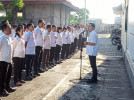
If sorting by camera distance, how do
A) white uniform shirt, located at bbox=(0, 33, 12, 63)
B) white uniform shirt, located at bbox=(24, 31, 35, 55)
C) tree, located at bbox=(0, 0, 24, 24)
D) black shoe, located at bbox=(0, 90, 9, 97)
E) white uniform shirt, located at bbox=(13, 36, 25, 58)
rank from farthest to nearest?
tree, located at bbox=(0, 0, 24, 24)
white uniform shirt, located at bbox=(24, 31, 35, 55)
white uniform shirt, located at bbox=(13, 36, 25, 58)
black shoe, located at bbox=(0, 90, 9, 97)
white uniform shirt, located at bbox=(0, 33, 12, 63)

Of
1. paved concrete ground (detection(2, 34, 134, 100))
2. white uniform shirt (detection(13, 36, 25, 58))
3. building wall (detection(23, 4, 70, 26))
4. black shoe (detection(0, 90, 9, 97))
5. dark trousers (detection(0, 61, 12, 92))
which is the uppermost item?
building wall (detection(23, 4, 70, 26))

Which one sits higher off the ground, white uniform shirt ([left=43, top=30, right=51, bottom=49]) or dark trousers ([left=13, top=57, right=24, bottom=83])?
white uniform shirt ([left=43, top=30, right=51, bottom=49])

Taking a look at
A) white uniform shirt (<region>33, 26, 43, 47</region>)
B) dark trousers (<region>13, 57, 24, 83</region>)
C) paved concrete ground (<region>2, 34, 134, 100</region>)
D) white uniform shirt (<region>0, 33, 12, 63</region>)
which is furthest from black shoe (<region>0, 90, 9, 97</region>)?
→ white uniform shirt (<region>33, 26, 43, 47</region>)

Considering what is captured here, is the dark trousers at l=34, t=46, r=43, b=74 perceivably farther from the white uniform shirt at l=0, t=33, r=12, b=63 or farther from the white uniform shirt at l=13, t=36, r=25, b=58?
the white uniform shirt at l=0, t=33, r=12, b=63

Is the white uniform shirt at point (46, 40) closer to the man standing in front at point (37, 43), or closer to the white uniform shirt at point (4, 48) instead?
the man standing in front at point (37, 43)

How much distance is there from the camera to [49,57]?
35.3ft

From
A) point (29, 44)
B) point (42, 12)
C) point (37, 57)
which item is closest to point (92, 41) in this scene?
point (29, 44)

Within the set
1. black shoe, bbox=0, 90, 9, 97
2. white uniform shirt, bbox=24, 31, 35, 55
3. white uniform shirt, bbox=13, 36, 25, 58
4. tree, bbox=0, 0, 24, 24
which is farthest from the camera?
tree, bbox=0, 0, 24, 24

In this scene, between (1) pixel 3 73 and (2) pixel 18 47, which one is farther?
(2) pixel 18 47

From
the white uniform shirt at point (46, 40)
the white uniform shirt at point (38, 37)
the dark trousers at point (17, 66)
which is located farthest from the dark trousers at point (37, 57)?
the dark trousers at point (17, 66)

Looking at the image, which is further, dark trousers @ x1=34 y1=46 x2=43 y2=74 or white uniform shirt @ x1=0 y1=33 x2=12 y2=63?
dark trousers @ x1=34 y1=46 x2=43 y2=74

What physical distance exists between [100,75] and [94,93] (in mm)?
2609

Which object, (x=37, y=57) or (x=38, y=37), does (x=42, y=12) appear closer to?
(x=38, y=37)

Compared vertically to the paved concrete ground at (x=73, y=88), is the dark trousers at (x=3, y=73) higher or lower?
higher
